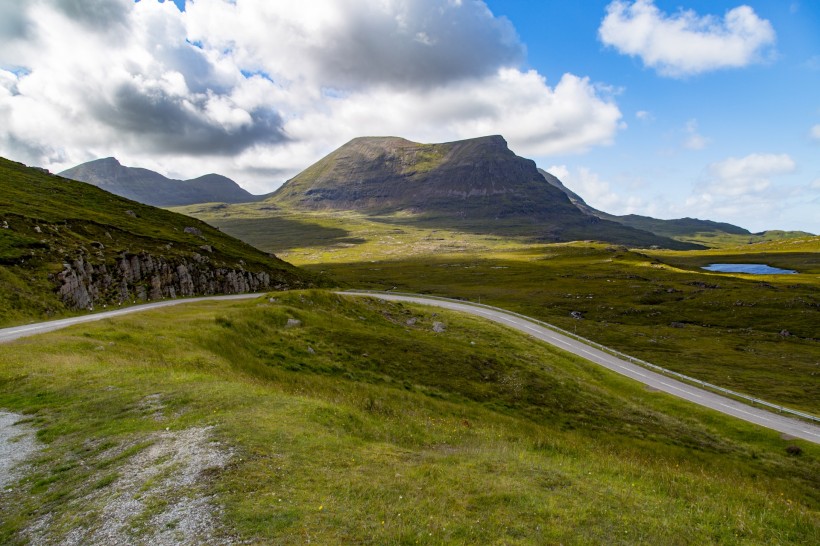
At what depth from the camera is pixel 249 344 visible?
123 ft

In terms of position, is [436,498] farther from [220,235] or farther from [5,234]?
[220,235]

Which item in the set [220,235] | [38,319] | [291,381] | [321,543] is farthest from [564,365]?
[220,235]

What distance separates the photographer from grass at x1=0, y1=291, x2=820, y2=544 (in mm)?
12844

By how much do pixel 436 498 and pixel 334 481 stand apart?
3797 millimetres

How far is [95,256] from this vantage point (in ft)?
195

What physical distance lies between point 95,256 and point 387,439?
61233 mm

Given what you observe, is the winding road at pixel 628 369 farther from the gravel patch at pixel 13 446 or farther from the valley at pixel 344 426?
the gravel patch at pixel 13 446

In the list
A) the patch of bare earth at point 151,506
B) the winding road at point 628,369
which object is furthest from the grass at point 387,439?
the winding road at point 628,369

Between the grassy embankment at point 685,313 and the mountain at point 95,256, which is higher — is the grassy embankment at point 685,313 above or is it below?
below

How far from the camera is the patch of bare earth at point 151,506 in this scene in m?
10.8

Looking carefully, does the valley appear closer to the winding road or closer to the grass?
the grass

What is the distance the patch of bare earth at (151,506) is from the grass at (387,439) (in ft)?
1.09

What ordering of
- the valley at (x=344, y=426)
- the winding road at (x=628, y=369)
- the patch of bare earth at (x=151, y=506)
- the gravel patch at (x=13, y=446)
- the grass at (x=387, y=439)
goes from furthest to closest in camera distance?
the winding road at (x=628, y=369) < the gravel patch at (x=13, y=446) < the grass at (x=387, y=439) < the valley at (x=344, y=426) < the patch of bare earth at (x=151, y=506)

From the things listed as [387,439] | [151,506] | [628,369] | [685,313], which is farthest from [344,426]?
[685,313]
